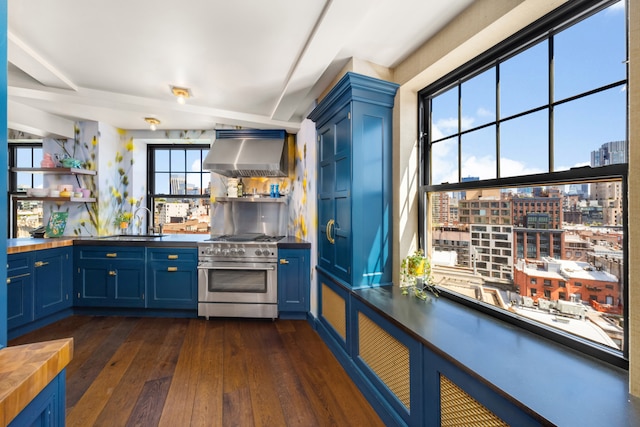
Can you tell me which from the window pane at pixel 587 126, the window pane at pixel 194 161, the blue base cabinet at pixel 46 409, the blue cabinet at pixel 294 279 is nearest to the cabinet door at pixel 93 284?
the window pane at pixel 194 161

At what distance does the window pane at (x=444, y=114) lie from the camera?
2.04 m

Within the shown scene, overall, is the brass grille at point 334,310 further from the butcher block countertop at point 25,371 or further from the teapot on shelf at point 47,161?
the teapot on shelf at point 47,161

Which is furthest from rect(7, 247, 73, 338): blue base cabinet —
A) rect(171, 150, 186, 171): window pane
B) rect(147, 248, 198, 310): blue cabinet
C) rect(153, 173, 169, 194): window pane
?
rect(171, 150, 186, 171): window pane

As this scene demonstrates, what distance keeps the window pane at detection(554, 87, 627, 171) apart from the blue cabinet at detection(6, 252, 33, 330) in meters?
4.40

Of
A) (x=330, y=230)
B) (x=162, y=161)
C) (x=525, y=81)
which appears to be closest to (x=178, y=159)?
(x=162, y=161)

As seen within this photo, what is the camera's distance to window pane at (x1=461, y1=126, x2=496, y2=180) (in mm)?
1749

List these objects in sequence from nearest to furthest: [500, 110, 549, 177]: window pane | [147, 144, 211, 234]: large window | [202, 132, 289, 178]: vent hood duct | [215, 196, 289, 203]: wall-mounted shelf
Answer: [500, 110, 549, 177]: window pane
[202, 132, 289, 178]: vent hood duct
[215, 196, 289, 203]: wall-mounted shelf
[147, 144, 211, 234]: large window

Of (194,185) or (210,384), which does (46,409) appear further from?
(194,185)

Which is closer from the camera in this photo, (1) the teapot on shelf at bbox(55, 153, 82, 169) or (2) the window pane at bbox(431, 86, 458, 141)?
(2) the window pane at bbox(431, 86, 458, 141)

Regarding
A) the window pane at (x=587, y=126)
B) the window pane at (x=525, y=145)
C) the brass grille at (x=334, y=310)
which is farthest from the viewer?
the brass grille at (x=334, y=310)

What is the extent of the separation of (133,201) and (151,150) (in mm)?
813

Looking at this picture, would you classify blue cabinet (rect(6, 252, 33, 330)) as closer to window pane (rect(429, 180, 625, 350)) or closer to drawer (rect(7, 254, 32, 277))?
drawer (rect(7, 254, 32, 277))

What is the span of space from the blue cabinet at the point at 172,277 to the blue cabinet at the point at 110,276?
130 millimetres

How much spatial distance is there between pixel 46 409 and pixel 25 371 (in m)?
0.19
